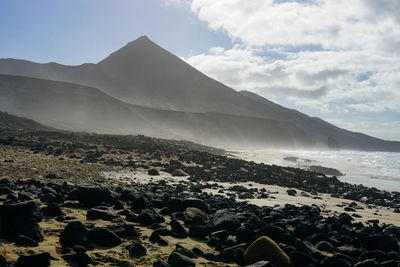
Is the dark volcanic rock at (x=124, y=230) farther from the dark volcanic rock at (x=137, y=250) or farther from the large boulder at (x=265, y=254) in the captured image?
the large boulder at (x=265, y=254)

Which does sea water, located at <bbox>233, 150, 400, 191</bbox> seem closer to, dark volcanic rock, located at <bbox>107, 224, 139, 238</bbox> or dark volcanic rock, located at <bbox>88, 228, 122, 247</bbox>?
dark volcanic rock, located at <bbox>107, 224, 139, 238</bbox>

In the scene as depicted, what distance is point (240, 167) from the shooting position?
1011 inches

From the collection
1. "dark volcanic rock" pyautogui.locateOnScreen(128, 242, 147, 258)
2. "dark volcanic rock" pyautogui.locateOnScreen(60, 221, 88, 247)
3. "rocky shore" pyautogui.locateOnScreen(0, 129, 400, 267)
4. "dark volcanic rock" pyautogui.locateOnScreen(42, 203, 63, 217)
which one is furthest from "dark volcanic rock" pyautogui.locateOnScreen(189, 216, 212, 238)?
"dark volcanic rock" pyautogui.locateOnScreen(42, 203, 63, 217)

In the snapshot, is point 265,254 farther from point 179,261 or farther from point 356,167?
point 356,167

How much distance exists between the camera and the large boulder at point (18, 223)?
5289 millimetres

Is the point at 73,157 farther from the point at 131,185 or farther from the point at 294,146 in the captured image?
the point at 294,146

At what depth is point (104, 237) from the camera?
5.68 metres

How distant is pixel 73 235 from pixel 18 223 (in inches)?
38.3

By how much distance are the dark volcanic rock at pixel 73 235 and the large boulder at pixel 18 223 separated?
1.32ft

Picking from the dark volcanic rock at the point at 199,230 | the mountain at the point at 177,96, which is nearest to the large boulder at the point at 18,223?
the dark volcanic rock at the point at 199,230

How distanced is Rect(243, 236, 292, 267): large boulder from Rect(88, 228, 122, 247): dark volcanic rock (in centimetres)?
237

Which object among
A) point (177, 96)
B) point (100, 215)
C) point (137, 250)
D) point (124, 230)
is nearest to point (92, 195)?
point (100, 215)

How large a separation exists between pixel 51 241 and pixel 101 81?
17997cm

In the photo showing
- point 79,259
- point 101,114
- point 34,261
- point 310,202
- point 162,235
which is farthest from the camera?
point 101,114
